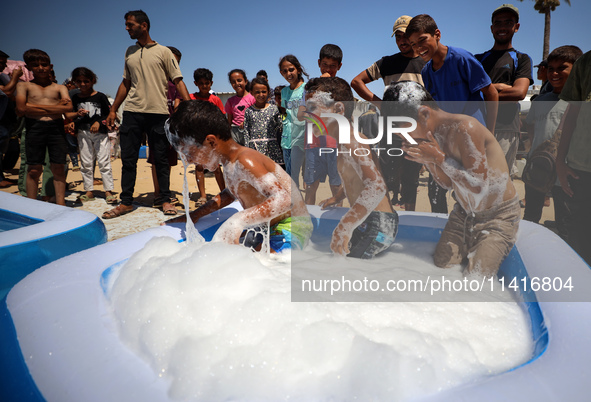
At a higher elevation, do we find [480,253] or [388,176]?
[388,176]

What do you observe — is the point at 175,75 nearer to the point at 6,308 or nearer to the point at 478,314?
the point at 6,308

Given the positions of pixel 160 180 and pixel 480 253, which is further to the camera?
pixel 160 180

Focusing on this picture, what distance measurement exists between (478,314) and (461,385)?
57 centimetres

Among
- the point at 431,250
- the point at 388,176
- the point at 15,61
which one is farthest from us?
the point at 15,61

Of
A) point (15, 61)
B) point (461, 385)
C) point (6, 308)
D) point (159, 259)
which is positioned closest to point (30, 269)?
point (6, 308)

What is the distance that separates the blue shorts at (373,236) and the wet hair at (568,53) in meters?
2.21

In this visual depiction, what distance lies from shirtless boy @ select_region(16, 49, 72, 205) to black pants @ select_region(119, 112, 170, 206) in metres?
0.80

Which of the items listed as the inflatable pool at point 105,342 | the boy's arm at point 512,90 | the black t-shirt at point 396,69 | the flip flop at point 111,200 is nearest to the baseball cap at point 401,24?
the black t-shirt at point 396,69

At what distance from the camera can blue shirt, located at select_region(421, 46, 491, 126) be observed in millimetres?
2270

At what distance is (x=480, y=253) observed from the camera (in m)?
1.67

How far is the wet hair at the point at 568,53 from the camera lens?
9.07 ft

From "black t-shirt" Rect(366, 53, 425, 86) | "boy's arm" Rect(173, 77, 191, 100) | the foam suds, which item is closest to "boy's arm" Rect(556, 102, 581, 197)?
"black t-shirt" Rect(366, 53, 425, 86)

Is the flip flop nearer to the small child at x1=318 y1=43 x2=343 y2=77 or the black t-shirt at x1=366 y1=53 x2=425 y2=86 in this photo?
the small child at x1=318 y1=43 x2=343 y2=77

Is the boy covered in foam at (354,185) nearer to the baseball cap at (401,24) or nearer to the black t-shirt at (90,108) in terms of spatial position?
the baseball cap at (401,24)
